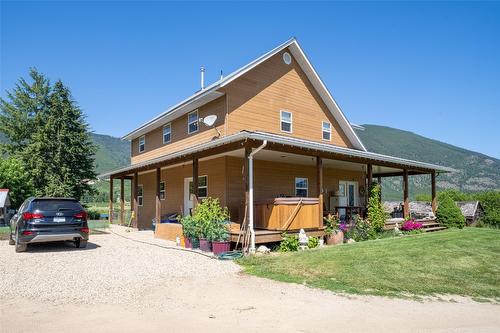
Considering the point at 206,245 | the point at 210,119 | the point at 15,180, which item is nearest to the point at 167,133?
the point at 210,119

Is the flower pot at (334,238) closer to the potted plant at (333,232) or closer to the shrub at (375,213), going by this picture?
the potted plant at (333,232)

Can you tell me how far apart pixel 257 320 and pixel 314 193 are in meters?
14.8

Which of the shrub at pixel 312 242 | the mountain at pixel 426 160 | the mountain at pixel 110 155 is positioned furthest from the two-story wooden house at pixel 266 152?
the mountain at pixel 110 155

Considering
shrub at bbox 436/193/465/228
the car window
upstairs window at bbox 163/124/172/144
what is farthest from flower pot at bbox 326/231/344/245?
upstairs window at bbox 163/124/172/144

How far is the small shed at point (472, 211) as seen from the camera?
2469 centimetres

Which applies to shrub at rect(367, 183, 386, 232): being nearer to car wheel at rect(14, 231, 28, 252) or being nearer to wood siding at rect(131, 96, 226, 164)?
wood siding at rect(131, 96, 226, 164)

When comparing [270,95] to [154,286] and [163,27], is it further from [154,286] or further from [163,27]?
[154,286]

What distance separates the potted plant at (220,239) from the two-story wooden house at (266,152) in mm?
851

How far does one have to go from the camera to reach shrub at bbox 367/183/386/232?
1662 centimetres

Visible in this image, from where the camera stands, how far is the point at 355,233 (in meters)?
15.5

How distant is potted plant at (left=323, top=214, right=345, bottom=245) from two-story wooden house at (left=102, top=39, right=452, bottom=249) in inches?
22.6

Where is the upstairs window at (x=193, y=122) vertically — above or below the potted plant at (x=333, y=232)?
above

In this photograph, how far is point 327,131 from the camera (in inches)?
826

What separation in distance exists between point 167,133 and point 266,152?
8.42 meters
